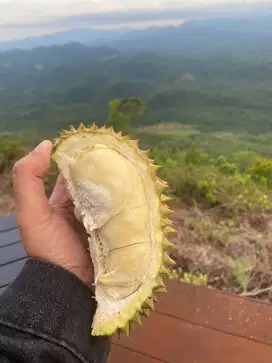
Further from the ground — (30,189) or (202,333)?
(30,189)

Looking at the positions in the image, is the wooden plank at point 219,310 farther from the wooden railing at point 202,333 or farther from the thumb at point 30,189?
the thumb at point 30,189

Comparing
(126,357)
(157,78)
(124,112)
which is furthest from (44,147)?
(157,78)

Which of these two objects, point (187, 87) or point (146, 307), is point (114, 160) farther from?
point (187, 87)

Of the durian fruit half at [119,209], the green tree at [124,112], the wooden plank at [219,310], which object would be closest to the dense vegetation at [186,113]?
the green tree at [124,112]

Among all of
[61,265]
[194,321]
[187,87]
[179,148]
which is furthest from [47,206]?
[187,87]

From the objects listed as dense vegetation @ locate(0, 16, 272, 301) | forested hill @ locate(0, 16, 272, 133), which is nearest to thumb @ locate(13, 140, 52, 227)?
dense vegetation @ locate(0, 16, 272, 301)

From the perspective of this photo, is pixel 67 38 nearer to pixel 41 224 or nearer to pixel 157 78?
pixel 157 78

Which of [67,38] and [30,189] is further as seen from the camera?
[67,38]

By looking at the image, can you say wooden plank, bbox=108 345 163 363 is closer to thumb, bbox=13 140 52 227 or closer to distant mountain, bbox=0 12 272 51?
thumb, bbox=13 140 52 227
